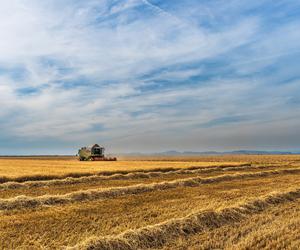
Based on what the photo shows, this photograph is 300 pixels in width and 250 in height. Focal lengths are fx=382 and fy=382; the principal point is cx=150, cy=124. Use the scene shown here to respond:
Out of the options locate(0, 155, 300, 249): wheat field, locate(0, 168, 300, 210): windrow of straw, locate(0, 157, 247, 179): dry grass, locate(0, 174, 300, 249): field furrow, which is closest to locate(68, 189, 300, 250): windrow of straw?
locate(0, 155, 300, 249): wheat field

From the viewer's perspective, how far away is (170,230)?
871 centimetres

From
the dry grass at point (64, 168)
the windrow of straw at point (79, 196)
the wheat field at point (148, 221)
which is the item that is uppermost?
the dry grass at point (64, 168)

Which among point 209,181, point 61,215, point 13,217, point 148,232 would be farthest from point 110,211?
point 209,181

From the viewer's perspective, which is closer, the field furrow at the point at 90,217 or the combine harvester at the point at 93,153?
the field furrow at the point at 90,217

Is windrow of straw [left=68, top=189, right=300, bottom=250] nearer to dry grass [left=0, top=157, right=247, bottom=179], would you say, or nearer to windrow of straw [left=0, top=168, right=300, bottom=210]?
windrow of straw [left=0, top=168, right=300, bottom=210]

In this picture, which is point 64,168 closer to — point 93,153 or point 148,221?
point 148,221

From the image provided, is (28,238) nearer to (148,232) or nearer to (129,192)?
(148,232)

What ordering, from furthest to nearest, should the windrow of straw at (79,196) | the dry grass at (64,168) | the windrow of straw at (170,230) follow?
the dry grass at (64,168)
the windrow of straw at (79,196)
the windrow of straw at (170,230)

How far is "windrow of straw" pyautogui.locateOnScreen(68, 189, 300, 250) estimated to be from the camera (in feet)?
24.4

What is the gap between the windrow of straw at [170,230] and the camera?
24.4 ft

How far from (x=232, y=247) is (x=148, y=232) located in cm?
181

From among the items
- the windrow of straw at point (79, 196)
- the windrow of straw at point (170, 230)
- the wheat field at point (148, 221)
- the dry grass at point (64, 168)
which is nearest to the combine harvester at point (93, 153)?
the dry grass at point (64, 168)

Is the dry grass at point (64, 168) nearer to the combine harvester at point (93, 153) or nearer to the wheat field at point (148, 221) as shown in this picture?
the wheat field at point (148, 221)

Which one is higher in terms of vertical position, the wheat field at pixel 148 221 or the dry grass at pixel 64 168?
the dry grass at pixel 64 168
